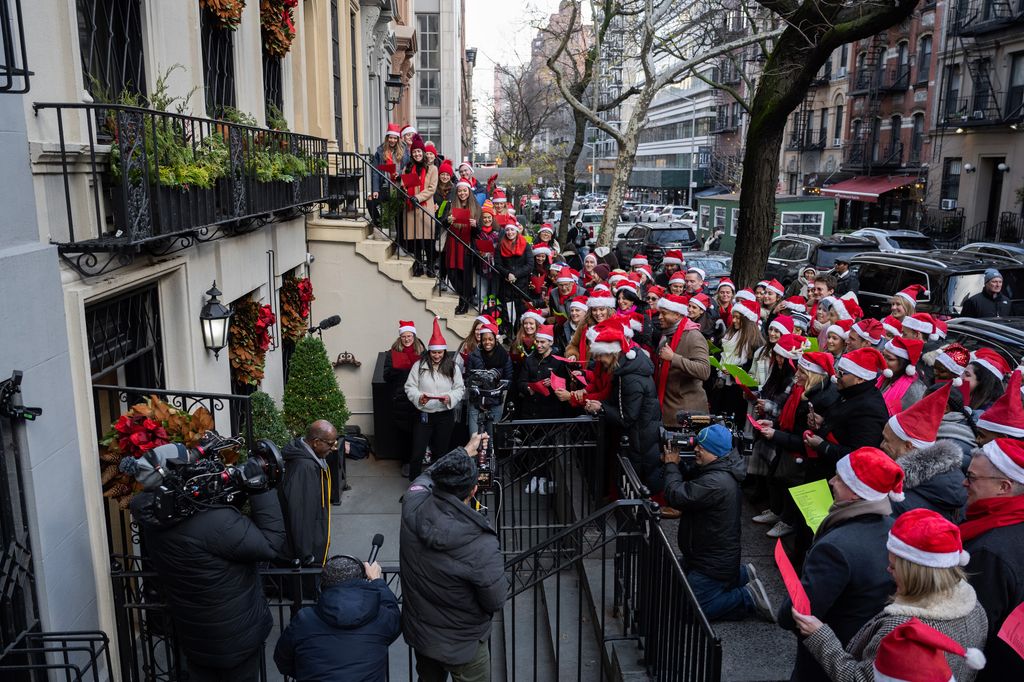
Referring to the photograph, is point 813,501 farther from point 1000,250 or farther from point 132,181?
point 1000,250

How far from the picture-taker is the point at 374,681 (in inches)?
159

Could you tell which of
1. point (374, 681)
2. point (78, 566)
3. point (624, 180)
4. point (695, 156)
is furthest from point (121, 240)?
point (695, 156)

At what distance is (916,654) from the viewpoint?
287cm

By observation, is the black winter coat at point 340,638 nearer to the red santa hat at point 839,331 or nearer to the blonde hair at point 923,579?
the blonde hair at point 923,579

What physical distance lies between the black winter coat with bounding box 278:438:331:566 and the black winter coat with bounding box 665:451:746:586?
2414 millimetres

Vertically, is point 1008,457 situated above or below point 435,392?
above

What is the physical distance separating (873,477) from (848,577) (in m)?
0.48

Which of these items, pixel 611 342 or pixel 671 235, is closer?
pixel 611 342

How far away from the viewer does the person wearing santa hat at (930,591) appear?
3.12 meters

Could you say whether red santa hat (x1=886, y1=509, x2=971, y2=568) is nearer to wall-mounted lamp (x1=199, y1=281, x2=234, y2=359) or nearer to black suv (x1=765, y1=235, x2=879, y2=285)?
wall-mounted lamp (x1=199, y1=281, x2=234, y2=359)

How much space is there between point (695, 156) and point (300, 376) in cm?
6823

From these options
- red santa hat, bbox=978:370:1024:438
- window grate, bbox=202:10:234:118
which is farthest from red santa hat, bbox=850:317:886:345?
window grate, bbox=202:10:234:118

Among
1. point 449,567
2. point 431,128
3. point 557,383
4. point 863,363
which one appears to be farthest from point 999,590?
point 431,128

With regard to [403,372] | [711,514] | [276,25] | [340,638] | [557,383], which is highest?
[276,25]
